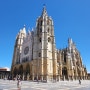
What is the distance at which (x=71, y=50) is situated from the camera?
68.9 metres

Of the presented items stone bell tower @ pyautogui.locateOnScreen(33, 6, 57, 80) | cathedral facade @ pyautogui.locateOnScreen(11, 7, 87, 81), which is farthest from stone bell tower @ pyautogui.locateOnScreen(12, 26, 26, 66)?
stone bell tower @ pyautogui.locateOnScreen(33, 6, 57, 80)

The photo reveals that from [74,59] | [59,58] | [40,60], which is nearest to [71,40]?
[74,59]

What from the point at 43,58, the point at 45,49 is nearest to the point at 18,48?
the point at 45,49

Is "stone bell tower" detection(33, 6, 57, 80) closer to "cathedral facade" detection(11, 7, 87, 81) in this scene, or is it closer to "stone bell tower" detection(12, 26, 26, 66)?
"cathedral facade" detection(11, 7, 87, 81)

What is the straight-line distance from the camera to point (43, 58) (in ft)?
170

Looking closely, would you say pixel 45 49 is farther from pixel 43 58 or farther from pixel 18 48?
pixel 18 48

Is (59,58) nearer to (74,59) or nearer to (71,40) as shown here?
(74,59)

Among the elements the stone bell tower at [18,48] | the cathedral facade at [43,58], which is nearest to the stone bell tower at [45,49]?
the cathedral facade at [43,58]

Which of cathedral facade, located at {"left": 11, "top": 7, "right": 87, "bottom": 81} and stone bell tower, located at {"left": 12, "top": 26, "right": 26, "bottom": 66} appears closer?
cathedral facade, located at {"left": 11, "top": 7, "right": 87, "bottom": 81}

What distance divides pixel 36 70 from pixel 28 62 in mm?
5488

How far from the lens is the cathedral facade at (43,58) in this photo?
169 feet

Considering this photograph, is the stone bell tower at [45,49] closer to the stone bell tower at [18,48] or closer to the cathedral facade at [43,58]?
the cathedral facade at [43,58]

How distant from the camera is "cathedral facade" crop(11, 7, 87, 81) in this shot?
51431mm

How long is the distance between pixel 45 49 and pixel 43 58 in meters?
3.22
